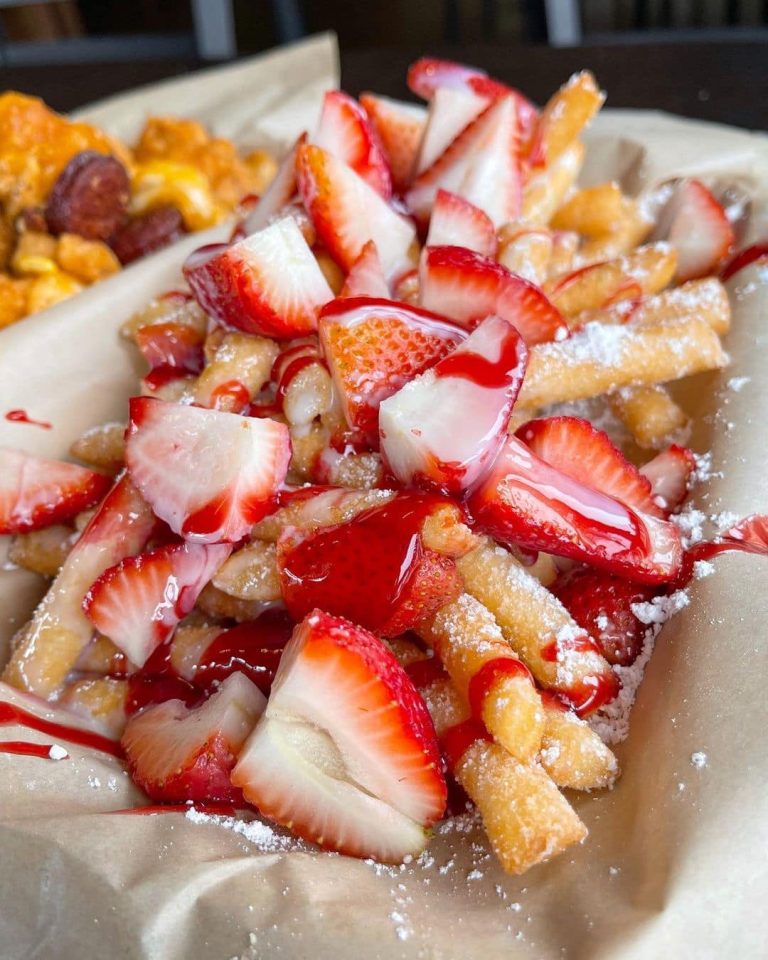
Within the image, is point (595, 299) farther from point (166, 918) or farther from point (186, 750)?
point (166, 918)

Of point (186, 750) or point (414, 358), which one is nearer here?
point (186, 750)

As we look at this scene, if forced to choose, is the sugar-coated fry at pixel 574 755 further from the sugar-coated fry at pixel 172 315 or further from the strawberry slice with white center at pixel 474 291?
the sugar-coated fry at pixel 172 315

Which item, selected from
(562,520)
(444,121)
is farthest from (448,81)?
(562,520)

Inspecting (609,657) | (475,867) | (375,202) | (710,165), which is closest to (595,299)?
(375,202)

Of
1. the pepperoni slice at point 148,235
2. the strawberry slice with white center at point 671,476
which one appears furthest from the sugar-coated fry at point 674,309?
the pepperoni slice at point 148,235

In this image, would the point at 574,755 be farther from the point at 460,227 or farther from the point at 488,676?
the point at 460,227

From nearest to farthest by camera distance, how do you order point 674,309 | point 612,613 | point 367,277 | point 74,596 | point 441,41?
point 612,613
point 74,596
point 367,277
point 674,309
point 441,41

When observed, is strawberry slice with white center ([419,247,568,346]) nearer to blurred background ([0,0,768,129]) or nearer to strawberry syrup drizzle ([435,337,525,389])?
Answer: strawberry syrup drizzle ([435,337,525,389])
